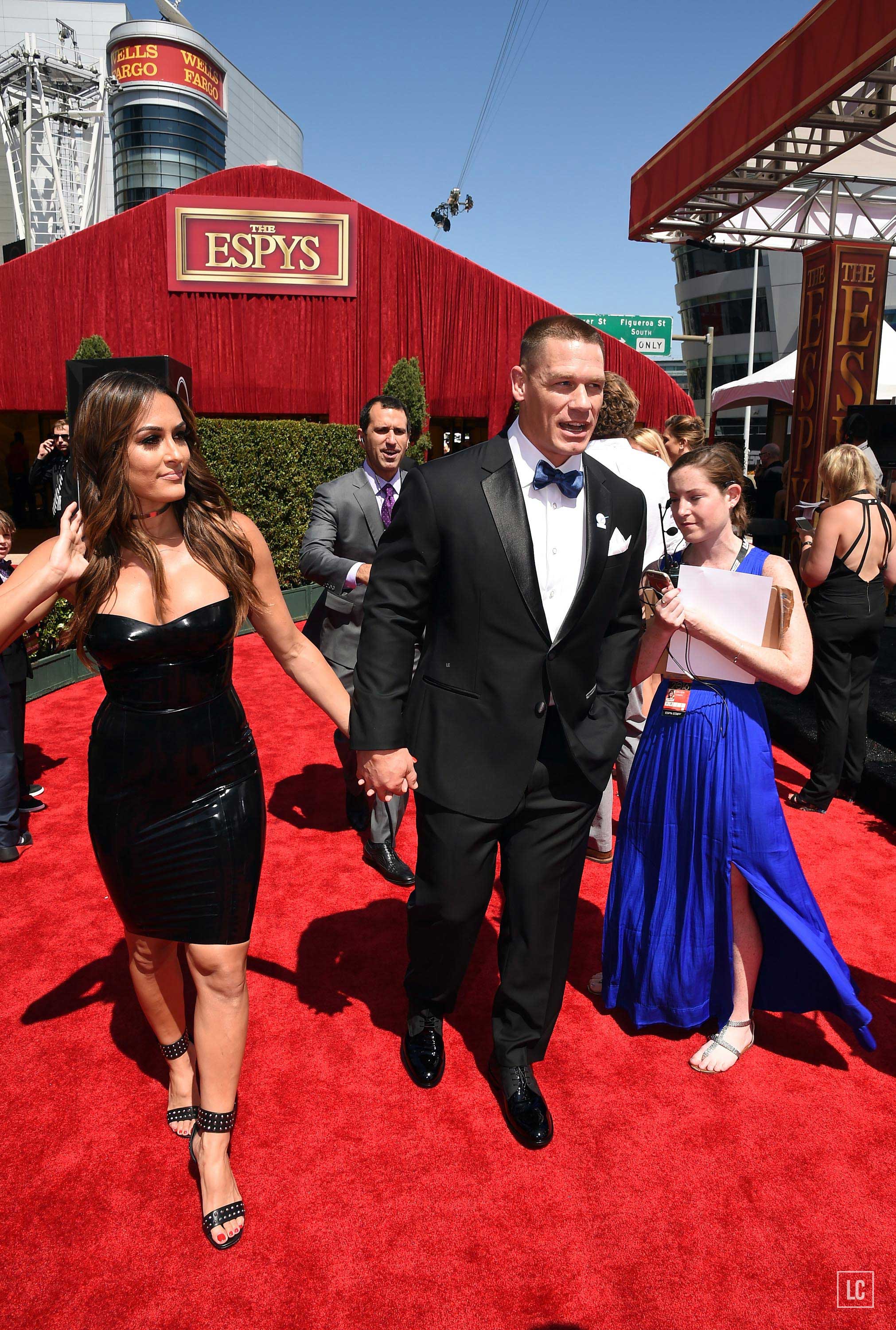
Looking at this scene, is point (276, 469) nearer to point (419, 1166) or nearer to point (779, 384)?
point (779, 384)

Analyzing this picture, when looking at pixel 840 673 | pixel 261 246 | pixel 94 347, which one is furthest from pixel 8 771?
pixel 261 246

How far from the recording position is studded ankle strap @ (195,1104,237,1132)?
2.15m

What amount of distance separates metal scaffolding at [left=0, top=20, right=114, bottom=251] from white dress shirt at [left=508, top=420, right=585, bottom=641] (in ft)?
172

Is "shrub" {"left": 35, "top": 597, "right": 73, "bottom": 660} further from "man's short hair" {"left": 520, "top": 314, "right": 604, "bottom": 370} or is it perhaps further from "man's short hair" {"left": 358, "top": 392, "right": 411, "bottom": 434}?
"man's short hair" {"left": 520, "top": 314, "right": 604, "bottom": 370}

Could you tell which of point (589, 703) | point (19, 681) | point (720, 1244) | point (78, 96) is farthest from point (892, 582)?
point (78, 96)

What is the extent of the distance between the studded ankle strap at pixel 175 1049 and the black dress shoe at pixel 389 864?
→ 1.58 metres

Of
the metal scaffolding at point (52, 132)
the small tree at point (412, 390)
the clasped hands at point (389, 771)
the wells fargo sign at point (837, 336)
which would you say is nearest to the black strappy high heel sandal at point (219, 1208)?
the clasped hands at point (389, 771)

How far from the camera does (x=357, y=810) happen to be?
4.59m

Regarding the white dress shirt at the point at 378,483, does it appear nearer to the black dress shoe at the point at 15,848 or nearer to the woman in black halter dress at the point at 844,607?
the black dress shoe at the point at 15,848

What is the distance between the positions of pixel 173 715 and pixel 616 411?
2.33 metres

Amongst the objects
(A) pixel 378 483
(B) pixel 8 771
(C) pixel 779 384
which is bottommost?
(B) pixel 8 771

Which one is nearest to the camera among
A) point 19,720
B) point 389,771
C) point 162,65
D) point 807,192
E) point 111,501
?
point 111,501

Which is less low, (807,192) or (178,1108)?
(807,192)

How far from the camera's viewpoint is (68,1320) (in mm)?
1861
